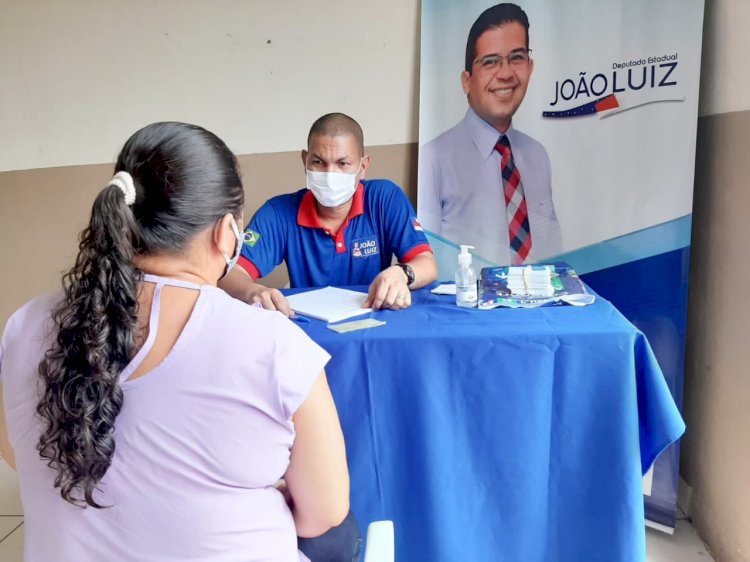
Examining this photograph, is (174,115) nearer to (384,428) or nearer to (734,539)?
(384,428)

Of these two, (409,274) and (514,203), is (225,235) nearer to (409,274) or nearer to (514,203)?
(409,274)

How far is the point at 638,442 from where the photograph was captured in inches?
50.3

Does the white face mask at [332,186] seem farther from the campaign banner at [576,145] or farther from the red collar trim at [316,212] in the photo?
the campaign banner at [576,145]

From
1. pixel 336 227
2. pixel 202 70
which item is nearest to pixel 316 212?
pixel 336 227

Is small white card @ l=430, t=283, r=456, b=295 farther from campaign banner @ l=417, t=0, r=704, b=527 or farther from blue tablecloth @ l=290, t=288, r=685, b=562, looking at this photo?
campaign banner @ l=417, t=0, r=704, b=527

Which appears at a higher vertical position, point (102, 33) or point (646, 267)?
point (102, 33)

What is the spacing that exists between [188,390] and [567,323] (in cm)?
89

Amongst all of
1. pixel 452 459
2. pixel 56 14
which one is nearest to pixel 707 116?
pixel 452 459

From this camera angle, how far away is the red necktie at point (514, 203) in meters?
2.34

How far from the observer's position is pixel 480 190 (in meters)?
2.38

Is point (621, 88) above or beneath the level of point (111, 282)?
above

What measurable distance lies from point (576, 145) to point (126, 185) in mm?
1818

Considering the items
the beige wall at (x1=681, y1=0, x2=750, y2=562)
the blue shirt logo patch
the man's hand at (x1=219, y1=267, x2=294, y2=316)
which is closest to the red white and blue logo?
the beige wall at (x1=681, y1=0, x2=750, y2=562)

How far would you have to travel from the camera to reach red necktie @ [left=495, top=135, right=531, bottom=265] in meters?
2.34
